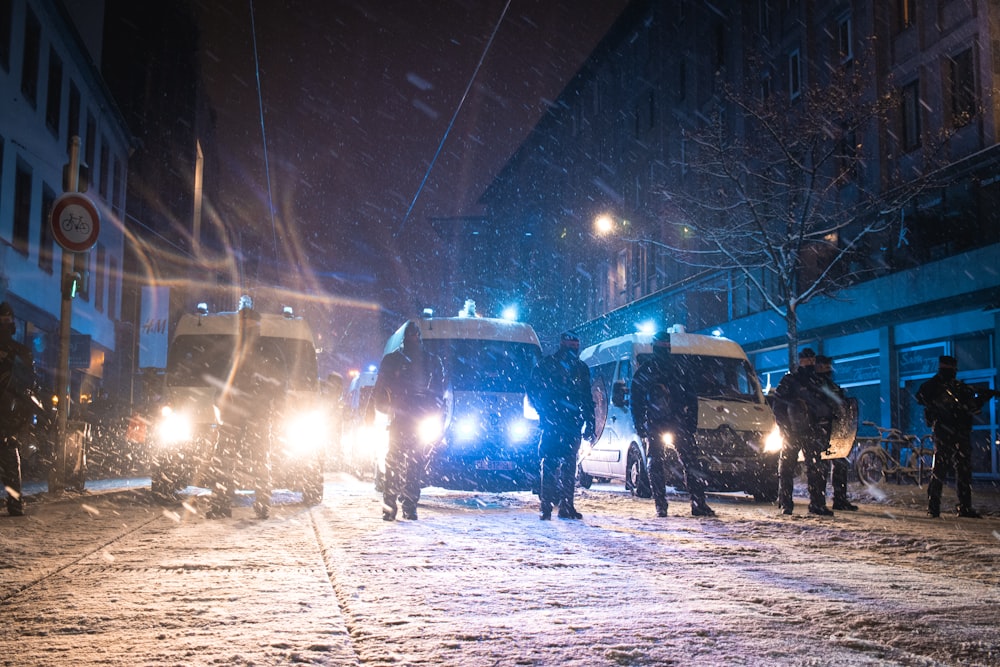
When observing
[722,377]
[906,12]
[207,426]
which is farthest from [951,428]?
[906,12]

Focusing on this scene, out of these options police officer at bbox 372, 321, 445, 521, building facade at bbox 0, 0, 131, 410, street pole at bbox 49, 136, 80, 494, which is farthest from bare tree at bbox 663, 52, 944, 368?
building facade at bbox 0, 0, 131, 410

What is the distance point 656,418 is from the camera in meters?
11.1

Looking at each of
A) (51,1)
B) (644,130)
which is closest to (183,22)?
(644,130)

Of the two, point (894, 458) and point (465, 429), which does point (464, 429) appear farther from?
point (894, 458)

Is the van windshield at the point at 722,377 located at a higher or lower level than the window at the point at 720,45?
lower

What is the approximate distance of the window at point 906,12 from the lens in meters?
23.8

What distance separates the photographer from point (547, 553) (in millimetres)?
7258

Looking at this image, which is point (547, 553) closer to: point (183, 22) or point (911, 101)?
point (911, 101)

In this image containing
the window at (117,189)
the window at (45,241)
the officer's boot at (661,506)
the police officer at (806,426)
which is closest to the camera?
the officer's boot at (661,506)

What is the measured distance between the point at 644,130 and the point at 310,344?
105 ft

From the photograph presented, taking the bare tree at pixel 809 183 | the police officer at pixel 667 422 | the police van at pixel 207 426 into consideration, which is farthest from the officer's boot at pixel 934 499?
the bare tree at pixel 809 183

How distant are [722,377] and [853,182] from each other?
42.0 ft

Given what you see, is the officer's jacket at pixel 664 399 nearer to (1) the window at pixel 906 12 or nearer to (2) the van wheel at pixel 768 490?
(2) the van wheel at pixel 768 490

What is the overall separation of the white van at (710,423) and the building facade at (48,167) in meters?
9.29
